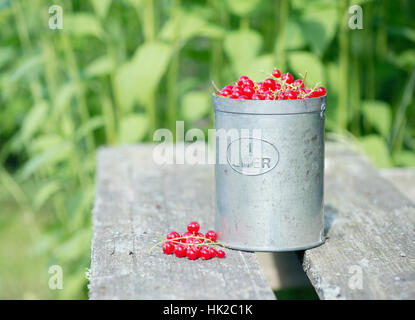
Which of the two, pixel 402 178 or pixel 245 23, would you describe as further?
pixel 245 23

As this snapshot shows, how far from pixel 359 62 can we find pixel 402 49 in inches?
12.7

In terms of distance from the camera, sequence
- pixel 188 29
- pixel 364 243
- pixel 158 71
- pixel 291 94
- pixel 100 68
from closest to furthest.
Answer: pixel 291 94 → pixel 364 243 → pixel 158 71 → pixel 188 29 → pixel 100 68

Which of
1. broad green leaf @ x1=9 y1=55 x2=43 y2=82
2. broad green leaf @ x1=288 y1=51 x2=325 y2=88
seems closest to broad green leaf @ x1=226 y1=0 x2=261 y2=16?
broad green leaf @ x1=288 y1=51 x2=325 y2=88

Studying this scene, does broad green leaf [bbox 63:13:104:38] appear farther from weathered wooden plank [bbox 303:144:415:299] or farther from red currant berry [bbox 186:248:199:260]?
red currant berry [bbox 186:248:199:260]

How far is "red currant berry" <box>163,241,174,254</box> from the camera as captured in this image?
123 cm

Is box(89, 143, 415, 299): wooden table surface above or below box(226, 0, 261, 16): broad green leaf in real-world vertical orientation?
below

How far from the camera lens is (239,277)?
112 centimetres

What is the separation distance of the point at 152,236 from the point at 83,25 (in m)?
1.07

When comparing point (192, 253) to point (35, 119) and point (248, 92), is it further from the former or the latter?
point (35, 119)

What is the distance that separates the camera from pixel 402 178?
2.03 meters

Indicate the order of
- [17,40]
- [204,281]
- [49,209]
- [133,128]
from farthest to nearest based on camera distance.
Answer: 1. [49,209]
2. [17,40]
3. [133,128]
4. [204,281]

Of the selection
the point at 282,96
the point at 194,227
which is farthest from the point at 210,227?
the point at 282,96
